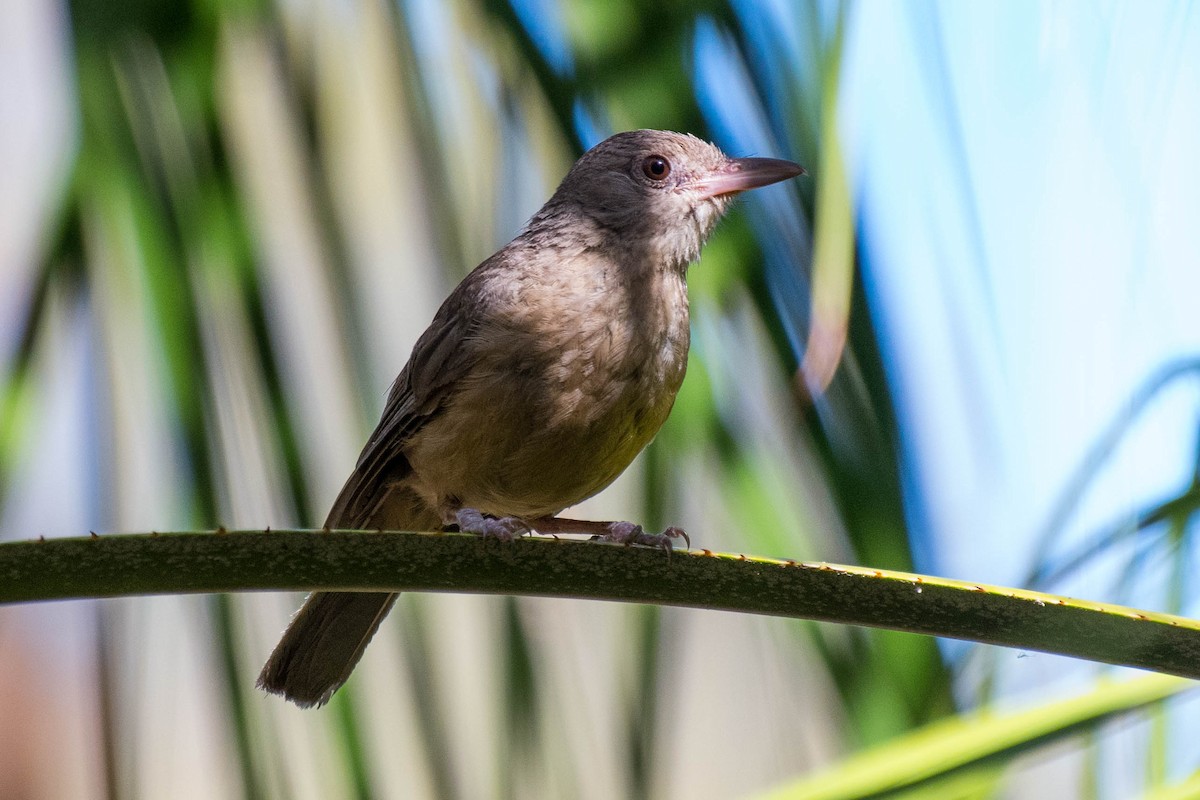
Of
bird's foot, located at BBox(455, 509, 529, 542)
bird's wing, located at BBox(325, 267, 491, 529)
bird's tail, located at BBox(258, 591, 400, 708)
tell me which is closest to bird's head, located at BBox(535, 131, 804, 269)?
bird's wing, located at BBox(325, 267, 491, 529)

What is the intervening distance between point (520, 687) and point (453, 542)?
0.43 m

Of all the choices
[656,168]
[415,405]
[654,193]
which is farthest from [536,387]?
[656,168]

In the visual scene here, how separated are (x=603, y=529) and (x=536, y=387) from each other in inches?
17.9

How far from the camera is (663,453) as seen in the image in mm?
2346

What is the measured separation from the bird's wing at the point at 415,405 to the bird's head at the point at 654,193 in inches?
17.0

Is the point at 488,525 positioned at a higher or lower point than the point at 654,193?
lower

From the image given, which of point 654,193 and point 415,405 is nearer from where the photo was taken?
point 415,405

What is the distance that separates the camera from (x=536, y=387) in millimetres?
3053

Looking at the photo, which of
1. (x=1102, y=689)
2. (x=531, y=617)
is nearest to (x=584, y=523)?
(x=531, y=617)

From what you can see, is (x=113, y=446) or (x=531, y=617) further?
(x=531, y=617)

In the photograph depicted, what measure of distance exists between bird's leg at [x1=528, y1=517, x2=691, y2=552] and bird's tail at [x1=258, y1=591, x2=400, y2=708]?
466 mm

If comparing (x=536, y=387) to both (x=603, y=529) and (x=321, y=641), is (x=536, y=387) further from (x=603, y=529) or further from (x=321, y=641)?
(x=321, y=641)

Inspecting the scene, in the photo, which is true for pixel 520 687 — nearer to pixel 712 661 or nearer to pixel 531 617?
pixel 531 617

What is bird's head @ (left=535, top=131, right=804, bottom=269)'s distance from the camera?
342cm
